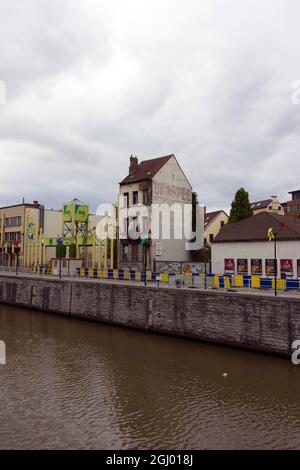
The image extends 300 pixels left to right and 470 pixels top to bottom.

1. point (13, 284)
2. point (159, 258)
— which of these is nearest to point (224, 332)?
point (159, 258)

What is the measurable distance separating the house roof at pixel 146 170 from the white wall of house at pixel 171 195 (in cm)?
51

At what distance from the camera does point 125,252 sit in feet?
144

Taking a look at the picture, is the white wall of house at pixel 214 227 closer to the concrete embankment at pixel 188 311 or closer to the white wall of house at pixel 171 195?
the white wall of house at pixel 171 195

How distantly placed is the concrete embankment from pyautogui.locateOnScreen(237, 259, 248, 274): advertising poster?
32.4 feet

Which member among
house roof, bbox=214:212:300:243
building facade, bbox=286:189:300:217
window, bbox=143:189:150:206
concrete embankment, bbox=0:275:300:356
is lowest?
concrete embankment, bbox=0:275:300:356

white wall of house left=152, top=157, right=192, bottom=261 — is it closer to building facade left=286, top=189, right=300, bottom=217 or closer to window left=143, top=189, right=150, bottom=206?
window left=143, top=189, right=150, bottom=206

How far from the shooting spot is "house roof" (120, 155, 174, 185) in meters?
43.1

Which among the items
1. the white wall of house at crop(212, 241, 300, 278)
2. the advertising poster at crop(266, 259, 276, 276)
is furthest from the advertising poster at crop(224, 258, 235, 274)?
the advertising poster at crop(266, 259, 276, 276)

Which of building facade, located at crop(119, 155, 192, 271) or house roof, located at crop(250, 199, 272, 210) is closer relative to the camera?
building facade, located at crop(119, 155, 192, 271)

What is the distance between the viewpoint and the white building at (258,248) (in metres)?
30.0

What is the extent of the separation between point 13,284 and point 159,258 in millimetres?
17235

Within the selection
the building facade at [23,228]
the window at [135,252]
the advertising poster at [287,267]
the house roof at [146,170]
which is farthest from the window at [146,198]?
the building facade at [23,228]

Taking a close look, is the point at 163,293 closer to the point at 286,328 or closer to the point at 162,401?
the point at 286,328

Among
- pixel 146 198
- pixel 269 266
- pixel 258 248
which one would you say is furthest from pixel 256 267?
pixel 146 198
